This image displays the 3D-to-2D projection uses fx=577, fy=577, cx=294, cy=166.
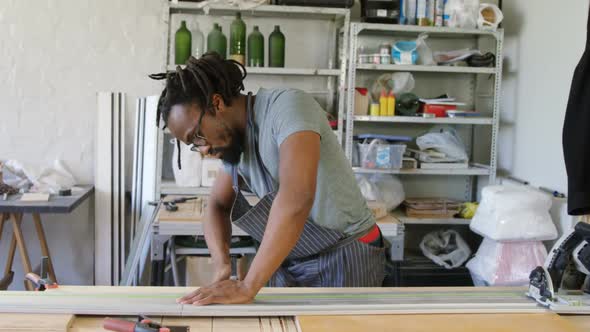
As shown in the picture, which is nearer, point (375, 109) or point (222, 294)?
point (222, 294)

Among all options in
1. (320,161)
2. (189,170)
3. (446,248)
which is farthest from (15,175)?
(446,248)

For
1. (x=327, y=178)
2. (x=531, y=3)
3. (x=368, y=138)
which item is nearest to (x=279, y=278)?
(x=327, y=178)

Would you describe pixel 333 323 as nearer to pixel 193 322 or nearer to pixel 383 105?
pixel 193 322

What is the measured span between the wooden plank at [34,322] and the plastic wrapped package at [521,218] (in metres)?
2.36

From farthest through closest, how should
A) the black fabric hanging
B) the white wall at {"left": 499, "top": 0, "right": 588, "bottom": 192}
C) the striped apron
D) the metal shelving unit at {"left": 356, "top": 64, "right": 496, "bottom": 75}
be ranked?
1. the metal shelving unit at {"left": 356, "top": 64, "right": 496, "bottom": 75}
2. the white wall at {"left": 499, "top": 0, "right": 588, "bottom": 192}
3. the black fabric hanging
4. the striped apron

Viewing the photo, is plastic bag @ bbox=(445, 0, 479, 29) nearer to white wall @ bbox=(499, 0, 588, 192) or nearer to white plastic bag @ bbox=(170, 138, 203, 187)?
white wall @ bbox=(499, 0, 588, 192)

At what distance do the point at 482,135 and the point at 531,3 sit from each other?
914 mm

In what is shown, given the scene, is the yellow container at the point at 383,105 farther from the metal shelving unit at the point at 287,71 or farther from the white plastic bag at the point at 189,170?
the white plastic bag at the point at 189,170

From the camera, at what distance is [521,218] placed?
3016mm

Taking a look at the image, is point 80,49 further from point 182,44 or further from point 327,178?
point 327,178

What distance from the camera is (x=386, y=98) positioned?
3.54 meters

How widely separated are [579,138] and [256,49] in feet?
6.16

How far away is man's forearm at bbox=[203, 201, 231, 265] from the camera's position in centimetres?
169

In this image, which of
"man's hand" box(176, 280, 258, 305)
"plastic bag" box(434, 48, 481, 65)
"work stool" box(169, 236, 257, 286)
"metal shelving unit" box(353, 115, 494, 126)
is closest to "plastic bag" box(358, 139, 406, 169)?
"metal shelving unit" box(353, 115, 494, 126)
